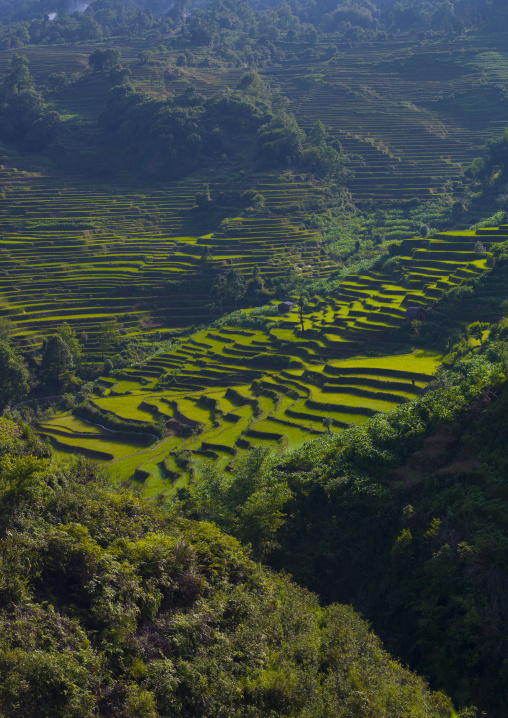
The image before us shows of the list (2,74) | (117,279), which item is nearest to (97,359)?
(117,279)

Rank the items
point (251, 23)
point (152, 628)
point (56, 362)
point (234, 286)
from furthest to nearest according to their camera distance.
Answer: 1. point (251, 23)
2. point (234, 286)
3. point (56, 362)
4. point (152, 628)

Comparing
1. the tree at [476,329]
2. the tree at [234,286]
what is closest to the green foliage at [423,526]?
the tree at [476,329]

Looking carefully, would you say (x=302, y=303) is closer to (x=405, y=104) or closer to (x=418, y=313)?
(x=418, y=313)

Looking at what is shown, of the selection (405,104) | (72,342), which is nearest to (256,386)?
(72,342)

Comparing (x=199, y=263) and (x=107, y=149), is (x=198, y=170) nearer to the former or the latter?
(x=107, y=149)

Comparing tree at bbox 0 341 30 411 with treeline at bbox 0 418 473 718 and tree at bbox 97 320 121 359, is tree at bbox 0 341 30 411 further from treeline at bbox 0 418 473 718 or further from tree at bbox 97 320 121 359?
treeline at bbox 0 418 473 718

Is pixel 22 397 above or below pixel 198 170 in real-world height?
below
